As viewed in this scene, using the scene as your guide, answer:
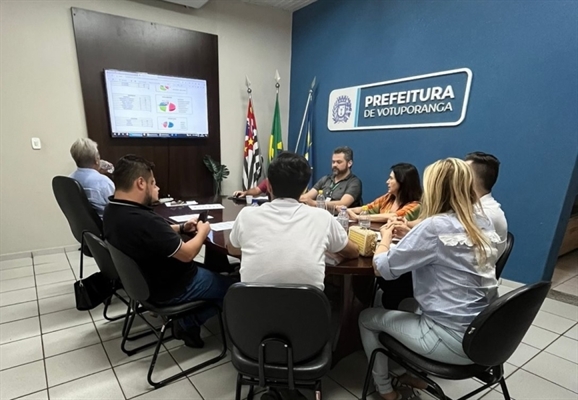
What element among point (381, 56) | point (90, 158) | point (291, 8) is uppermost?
point (291, 8)

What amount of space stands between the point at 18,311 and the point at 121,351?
107 cm

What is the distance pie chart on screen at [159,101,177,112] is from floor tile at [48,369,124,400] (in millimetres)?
2924

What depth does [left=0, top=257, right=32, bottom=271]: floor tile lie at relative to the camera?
10.2 feet

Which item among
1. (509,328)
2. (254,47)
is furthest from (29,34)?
(509,328)

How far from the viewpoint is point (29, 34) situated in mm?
3039

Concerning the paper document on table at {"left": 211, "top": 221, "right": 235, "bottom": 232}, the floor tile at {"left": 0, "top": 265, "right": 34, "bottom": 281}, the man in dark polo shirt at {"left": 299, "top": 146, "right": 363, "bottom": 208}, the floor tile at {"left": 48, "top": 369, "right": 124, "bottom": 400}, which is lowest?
the floor tile at {"left": 0, "top": 265, "right": 34, "bottom": 281}

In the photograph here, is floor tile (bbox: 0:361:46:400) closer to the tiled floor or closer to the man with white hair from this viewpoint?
the tiled floor

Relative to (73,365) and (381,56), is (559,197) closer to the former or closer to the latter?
(381,56)

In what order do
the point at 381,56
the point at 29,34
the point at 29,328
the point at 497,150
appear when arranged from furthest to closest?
1. the point at 381,56
2. the point at 29,34
3. the point at 497,150
4. the point at 29,328

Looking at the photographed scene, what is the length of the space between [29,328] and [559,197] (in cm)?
409

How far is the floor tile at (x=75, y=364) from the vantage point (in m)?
1.70

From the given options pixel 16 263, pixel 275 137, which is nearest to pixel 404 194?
pixel 275 137

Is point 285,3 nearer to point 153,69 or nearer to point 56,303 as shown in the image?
point 153,69

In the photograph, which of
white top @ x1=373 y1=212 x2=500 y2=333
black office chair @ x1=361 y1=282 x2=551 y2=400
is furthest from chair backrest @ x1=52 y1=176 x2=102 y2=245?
black office chair @ x1=361 y1=282 x2=551 y2=400
